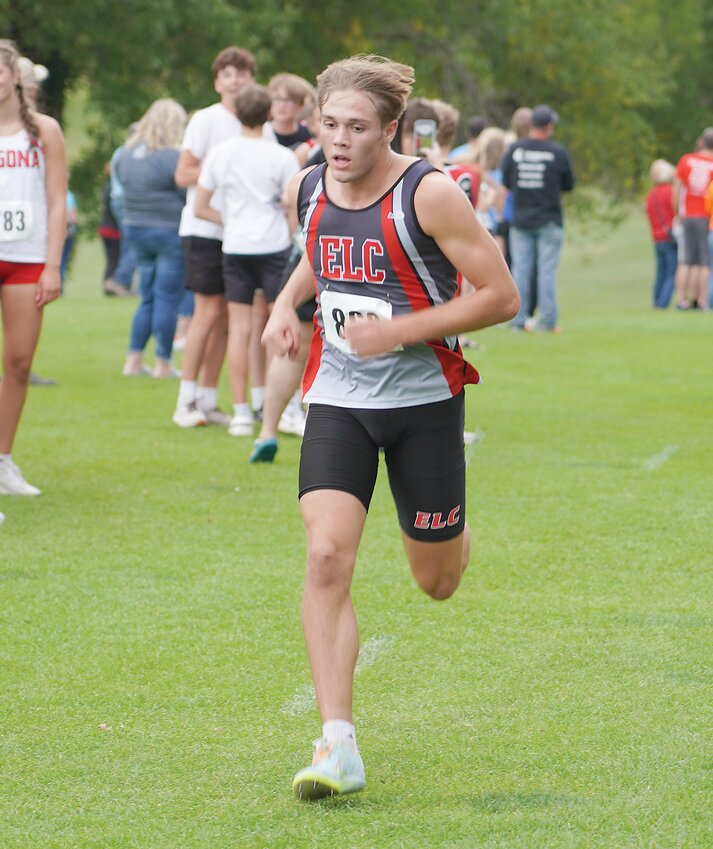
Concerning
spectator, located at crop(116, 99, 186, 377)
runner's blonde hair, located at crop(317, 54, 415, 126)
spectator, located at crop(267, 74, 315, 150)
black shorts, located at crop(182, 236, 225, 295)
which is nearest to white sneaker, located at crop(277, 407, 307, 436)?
black shorts, located at crop(182, 236, 225, 295)

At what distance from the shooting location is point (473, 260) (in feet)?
13.5

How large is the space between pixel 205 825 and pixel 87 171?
3077cm

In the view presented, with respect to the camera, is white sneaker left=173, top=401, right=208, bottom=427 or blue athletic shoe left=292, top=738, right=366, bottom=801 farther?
white sneaker left=173, top=401, right=208, bottom=427

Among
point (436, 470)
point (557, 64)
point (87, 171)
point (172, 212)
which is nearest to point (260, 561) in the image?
point (436, 470)

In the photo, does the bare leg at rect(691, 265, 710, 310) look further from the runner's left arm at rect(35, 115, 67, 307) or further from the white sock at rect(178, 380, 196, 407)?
the runner's left arm at rect(35, 115, 67, 307)

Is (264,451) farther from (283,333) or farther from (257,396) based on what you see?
(283,333)

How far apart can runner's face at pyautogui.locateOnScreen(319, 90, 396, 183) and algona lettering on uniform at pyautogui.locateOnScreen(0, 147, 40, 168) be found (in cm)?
370

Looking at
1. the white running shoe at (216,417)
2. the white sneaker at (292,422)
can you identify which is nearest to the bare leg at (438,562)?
the white sneaker at (292,422)

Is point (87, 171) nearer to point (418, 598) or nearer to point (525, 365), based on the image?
point (525, 365)

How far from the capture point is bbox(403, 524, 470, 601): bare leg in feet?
14.7

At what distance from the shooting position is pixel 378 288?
425 cm

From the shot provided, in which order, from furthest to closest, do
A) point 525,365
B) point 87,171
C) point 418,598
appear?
point 87,171
point 525,365
point 418,598

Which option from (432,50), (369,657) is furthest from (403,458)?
(432,50)

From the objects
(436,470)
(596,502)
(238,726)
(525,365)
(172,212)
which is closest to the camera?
(436,470)
